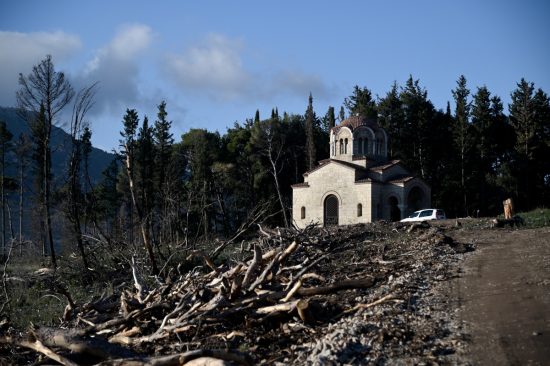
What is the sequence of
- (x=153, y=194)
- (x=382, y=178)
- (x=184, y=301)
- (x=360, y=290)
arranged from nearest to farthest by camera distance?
(x=184, y=301) < (x=360, y=290) < (x=382, y=178) < (x=153, y=194)

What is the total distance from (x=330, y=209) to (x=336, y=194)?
201 centimetres

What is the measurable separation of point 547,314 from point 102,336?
6568 mm

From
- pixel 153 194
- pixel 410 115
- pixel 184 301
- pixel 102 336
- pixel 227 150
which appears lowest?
pixel 102 336

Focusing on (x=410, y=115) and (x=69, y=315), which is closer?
(x=69, y=315)

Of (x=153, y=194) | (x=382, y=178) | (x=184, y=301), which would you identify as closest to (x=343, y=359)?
(x=184, y=301)

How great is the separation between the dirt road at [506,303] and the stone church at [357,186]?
16.3 metres

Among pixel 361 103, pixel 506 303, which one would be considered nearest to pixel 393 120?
pixel 361 103

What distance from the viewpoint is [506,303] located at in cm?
799

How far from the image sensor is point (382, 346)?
6.30 metres

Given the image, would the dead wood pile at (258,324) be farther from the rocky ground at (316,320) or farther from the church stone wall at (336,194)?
the church stone wall at (336,194)

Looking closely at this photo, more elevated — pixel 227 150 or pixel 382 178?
pixel 227 150

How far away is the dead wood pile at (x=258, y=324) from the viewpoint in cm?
620

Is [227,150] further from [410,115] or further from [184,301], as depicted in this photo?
[184,301]

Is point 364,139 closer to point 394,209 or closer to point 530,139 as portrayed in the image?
point 394,209
